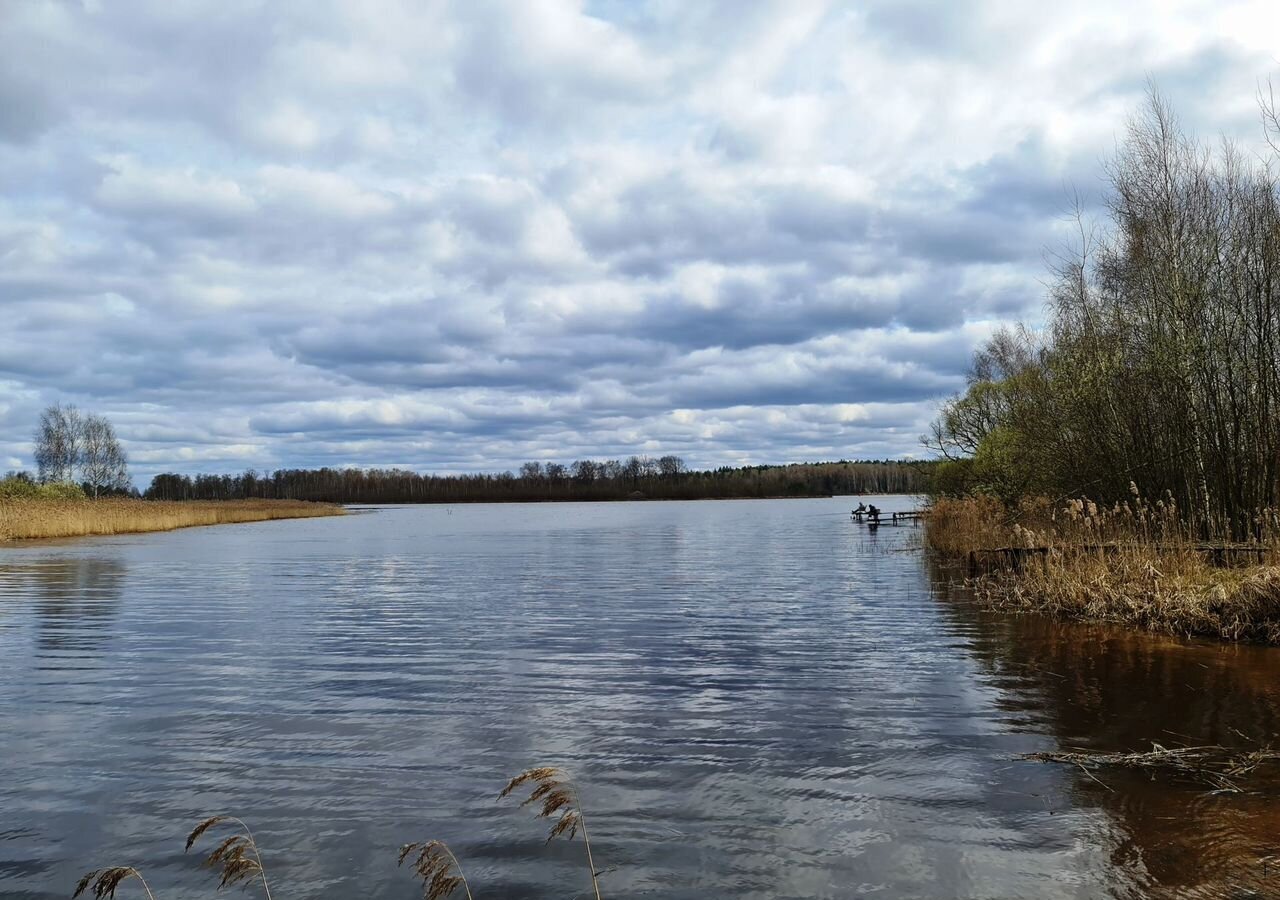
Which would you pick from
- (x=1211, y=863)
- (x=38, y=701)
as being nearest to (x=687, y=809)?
(x=1211, y=863)

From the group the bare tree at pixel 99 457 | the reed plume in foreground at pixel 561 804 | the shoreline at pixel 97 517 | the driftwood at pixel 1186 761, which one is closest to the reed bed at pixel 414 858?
the reed plume in foreground at pixel 561 804

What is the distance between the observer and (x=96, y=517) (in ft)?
172

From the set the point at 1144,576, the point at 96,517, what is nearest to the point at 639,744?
the point at 1144,576

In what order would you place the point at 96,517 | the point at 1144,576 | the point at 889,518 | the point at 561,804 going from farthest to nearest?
the point at 889,518 < the point at 96,517 < the point at 1144,576 < the point at 561,804

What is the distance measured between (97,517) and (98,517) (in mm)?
161

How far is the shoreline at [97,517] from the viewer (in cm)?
4622

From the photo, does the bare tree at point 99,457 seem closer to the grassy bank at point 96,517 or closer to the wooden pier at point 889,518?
the grassy bank at point 96,517

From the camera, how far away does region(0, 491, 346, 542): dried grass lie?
46312 mm

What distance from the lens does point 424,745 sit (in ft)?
30.1

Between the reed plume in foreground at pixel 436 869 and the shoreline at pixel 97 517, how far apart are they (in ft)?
160

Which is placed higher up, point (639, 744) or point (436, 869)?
point (436, 869)

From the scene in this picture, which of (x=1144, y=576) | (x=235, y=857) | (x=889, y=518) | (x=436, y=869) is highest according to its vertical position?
(x=1144, y=576)

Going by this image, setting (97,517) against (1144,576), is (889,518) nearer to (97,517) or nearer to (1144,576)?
(1144,576)

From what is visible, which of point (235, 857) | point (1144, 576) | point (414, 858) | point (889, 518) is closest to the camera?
point (235, 857)
